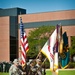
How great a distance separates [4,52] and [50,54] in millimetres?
17092

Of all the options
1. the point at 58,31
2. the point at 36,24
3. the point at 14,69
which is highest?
the point at 36,24

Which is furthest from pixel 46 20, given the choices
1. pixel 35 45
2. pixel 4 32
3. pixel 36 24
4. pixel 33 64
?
pixel 33 64

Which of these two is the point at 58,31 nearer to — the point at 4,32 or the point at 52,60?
the point at 52,60

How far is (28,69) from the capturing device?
22.4 ft

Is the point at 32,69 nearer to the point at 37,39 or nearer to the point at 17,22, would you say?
the point at 37,39

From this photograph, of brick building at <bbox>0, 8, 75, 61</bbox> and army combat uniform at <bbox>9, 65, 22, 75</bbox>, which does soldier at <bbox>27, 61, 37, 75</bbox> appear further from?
brick building at <bbox>0, 8, 75, 61</bbox>

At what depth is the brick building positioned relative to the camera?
23500mm

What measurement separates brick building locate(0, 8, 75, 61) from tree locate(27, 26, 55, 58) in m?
2.13

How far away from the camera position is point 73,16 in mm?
24062

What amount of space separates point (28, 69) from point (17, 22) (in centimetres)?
1828

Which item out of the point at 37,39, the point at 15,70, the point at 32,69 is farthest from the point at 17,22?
the point at 15,70

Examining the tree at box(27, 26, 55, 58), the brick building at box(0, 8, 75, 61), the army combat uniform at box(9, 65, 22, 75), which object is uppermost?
the brick building at box(0, 8, 75, 61)

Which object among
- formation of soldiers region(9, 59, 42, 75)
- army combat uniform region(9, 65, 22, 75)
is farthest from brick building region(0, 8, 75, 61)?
army combat uniform region(9, 65, 22, 75)

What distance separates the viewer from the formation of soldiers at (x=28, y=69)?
6.40m
